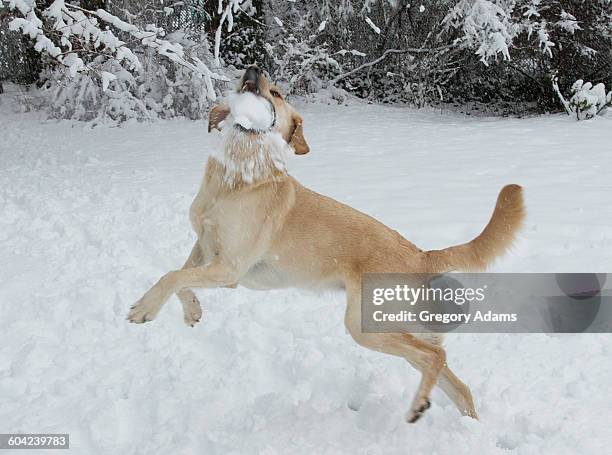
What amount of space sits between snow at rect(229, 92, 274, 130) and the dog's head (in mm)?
35

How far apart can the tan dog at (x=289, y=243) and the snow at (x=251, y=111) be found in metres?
0.04

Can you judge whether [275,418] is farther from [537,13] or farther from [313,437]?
[537,13]

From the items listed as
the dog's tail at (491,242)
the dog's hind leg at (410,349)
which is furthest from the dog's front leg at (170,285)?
the dog's tail at (491,242)

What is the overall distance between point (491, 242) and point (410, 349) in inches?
27.1

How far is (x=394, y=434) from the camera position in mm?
2746

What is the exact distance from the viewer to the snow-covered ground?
275 centimetres

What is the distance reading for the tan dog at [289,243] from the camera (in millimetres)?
2910

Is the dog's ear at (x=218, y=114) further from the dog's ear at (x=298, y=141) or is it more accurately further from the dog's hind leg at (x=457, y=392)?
the dog's hind leg at (x=457, y=392)

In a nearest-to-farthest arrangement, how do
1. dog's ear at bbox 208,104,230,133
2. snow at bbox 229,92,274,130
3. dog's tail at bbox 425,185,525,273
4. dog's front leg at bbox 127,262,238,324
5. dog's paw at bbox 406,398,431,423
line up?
dog's paw at bbox 406,398,431,423 < dog's tail at bbox 425,185,525,273 < dog's front leg at bbox 127,262,238,324 < snow at bbox 229,92,274,130 < dog's ear at bbox 208,104,230,133

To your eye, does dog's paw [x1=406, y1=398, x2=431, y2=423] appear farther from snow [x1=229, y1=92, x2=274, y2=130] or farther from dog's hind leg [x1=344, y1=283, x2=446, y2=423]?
snow [x1=229, y1=92, x2=274, y2=130]

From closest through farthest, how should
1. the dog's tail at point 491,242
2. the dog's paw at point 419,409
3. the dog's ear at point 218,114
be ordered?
1. the dog's paw at point 419,409
2. the dog's tail at point 491,242
3. the dog's ear at point 218,114

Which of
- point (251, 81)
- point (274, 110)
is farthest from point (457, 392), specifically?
point (251, 81)

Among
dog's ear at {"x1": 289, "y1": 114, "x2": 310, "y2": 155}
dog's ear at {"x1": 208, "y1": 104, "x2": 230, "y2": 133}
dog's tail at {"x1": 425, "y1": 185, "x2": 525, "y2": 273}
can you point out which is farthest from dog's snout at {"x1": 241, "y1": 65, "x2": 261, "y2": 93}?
dog's tail at {"x1": 425, "y1": 185, "x2": 525, "y2": 273}

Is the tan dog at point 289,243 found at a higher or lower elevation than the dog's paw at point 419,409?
higher
